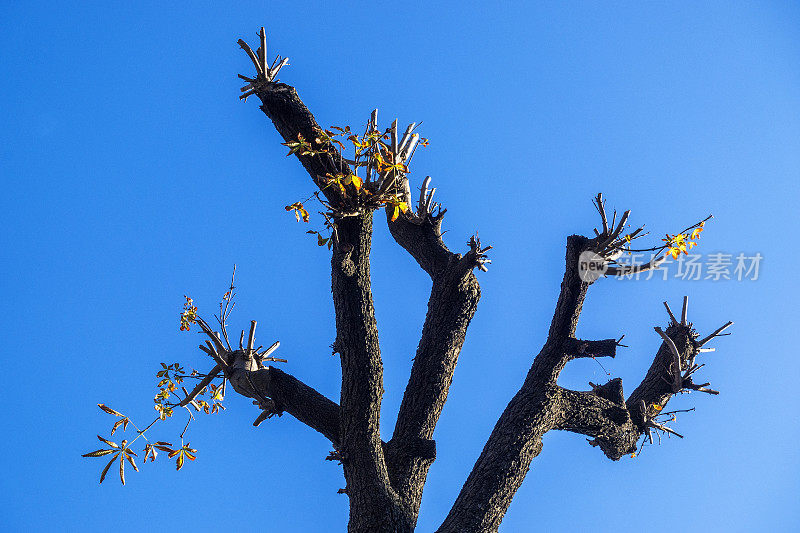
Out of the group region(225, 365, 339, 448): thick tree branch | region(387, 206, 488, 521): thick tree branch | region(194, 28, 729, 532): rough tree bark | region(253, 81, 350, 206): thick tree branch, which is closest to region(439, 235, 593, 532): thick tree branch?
region(194, 28, 729, 532): rough tree bark

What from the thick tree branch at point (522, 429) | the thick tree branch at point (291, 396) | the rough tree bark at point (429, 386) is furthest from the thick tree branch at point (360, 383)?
the thick tree branch at point (522, 429)

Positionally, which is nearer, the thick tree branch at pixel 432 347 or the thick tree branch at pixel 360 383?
the thick tree branch at pixel 360 383

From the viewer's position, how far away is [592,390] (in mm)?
4770

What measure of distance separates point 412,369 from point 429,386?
226 millimetres

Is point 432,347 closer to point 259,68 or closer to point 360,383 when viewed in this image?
point 360,383

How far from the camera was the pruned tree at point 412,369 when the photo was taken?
346 cm

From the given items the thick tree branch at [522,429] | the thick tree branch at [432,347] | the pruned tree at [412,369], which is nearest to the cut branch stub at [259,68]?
the pruned tree at [412,369]

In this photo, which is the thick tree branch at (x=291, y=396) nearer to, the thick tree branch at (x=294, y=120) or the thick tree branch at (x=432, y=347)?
the thick tree branch at (x=432, y=347)

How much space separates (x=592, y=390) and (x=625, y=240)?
1.18 m

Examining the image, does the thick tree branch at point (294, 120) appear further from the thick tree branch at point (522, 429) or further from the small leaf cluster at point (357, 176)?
the thick tree branch at point (522, 429)

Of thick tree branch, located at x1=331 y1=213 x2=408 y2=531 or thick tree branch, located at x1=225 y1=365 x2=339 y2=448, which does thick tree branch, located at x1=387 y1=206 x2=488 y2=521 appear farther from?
thick tree branch, located at x1=225 y1=365 x2=339 y2=448

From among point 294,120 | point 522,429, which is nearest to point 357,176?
point 294,120

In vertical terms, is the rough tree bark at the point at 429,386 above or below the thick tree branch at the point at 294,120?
below

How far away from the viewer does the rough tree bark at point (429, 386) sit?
3.55 metres
